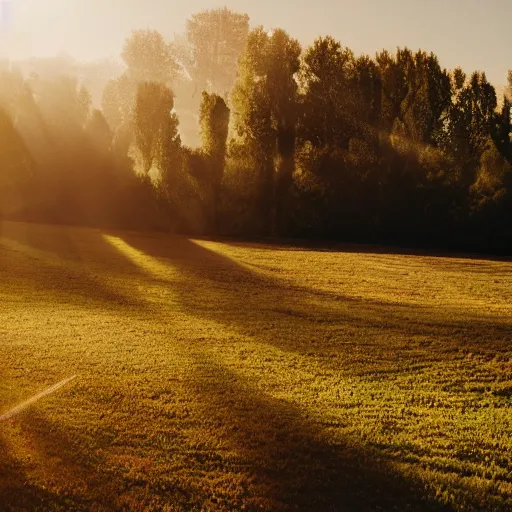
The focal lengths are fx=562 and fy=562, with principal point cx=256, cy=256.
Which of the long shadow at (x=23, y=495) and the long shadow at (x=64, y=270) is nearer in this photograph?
the long shadow at (x=23, y=495)

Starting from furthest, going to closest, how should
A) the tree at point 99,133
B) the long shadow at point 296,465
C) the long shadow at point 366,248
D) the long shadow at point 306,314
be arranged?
the tree at point 99,133 < the long shadow at point 366,248 < the long shadow at point 306,314 < the long shadow at point 296,465

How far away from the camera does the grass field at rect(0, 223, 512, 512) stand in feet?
20.5

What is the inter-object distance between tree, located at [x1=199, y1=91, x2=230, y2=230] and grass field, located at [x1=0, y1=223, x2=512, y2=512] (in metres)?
13.2

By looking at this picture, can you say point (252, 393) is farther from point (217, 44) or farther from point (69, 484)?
point (217, 44)

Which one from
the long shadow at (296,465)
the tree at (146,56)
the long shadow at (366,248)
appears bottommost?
the long shadow at (296,465)

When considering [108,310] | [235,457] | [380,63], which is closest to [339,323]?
[108,310]

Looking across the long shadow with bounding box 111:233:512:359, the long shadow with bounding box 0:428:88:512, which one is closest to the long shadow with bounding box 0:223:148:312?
the long shadow with bounding box 111:233:512:359

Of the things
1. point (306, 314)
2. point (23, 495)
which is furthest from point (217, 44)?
point (23, 495)

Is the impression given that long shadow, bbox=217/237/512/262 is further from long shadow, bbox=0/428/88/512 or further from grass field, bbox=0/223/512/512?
long shadow, bbox=0/428/88/512

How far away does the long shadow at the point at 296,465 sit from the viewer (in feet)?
19.8

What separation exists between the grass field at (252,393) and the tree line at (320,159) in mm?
11722

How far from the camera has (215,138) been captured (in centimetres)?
3122

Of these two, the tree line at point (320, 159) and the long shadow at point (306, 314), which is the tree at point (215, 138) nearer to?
the tree line at point (320, 159)

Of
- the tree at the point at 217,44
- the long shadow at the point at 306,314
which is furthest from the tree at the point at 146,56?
the long shadow at the point at 306,314
